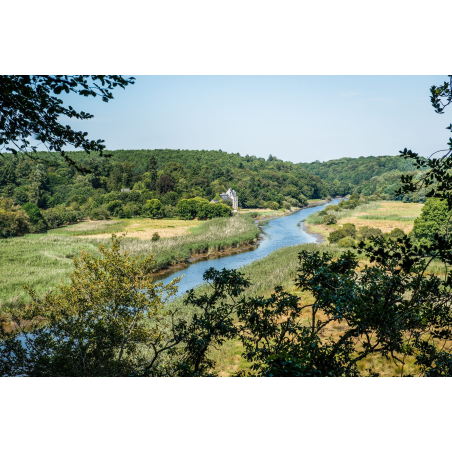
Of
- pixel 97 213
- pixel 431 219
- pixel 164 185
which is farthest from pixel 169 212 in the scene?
pixel 431 219

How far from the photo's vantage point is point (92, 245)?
38.6 feet

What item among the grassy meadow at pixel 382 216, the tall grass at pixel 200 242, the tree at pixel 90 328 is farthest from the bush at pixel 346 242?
the tree at pixel 90 328

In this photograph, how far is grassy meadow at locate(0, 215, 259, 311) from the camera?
30.6ft

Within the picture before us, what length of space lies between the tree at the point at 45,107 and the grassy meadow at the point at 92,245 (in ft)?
15.5

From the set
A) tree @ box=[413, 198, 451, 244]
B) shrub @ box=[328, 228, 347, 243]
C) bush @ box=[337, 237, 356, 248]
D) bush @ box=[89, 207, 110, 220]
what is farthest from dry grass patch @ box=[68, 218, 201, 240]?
tree @ box=[413, 198, 451, 244]

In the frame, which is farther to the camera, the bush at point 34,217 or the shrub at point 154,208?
the shrub at point 154,208

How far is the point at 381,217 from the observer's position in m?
14.1

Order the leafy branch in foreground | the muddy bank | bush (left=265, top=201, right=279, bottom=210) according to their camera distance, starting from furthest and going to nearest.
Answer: bush (left=265, top=201, right=279, bottom=210) → the muddy bank → the leafy branch in foreground

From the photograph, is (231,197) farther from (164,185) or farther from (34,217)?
(34,217)

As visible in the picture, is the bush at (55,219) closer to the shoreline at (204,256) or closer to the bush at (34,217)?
the bush at (34,217)

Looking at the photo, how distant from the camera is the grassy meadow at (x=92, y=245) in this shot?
30.6 ft

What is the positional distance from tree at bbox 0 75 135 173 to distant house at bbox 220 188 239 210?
20.4 meters

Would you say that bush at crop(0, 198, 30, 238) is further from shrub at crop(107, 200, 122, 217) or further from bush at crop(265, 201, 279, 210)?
bush at crop(265, 201, 279, 210)

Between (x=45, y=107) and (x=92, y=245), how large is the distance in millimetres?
9205
